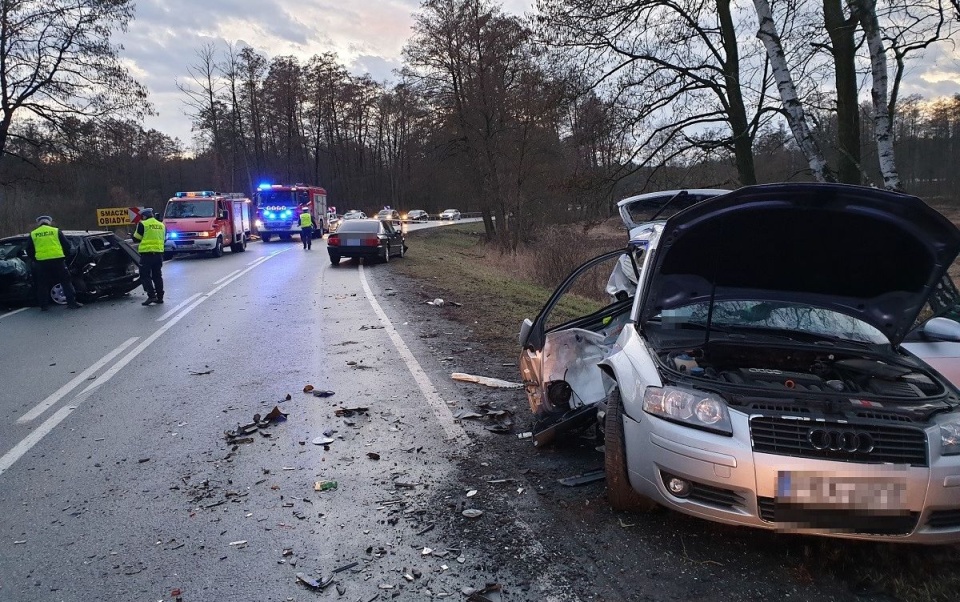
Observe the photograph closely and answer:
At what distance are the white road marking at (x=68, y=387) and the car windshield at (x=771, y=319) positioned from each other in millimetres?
5674

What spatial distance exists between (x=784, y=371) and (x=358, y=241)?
16989 millimetres

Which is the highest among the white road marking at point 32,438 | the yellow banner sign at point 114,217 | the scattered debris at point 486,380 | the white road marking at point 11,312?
the yellow banner sign at point 114,217

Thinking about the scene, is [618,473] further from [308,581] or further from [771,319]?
[308,581]

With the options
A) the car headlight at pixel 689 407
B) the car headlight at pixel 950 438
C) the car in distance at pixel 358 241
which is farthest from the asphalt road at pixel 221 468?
the car in distance at pixel 358 241

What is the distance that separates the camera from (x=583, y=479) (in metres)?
4.16

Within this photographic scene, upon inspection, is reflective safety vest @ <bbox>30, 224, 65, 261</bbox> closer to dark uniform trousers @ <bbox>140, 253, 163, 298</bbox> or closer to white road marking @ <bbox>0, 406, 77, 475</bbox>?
dark uniform trousers @ <bbox>140, 253, 163, 298</bbox>

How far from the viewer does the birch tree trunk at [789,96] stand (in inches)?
402

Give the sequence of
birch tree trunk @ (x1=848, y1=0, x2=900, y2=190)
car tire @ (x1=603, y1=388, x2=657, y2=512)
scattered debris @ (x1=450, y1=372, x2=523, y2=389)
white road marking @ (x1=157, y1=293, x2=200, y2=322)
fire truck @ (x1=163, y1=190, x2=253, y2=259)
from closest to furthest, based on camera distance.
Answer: car tire @ (x1=603, y1=388, x2=657, y2=512) < scattered debris @ (x1=450, y1=372, x2=523, y2=389) < birch tree trunk @ (x1=848, y1=0, x2=900, y2=190) < white road marking @ (x1=157, y1=293, x2=200, y2=322) < fire truck @ (x1=163, y1=190, x2=253, y2=259)

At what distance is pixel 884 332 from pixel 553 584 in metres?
2.72

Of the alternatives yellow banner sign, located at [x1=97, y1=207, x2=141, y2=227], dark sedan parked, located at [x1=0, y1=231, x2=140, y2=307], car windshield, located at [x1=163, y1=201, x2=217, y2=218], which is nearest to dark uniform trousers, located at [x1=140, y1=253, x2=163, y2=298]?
dark sedan parked, located at [x1=0, y1=231, x2=140, y2=307]

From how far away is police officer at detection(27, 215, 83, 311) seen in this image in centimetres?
1167

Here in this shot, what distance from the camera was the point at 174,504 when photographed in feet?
13.1

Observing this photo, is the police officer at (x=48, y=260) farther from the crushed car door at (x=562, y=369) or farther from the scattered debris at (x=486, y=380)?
the crushed car door at (x=562, y=369)

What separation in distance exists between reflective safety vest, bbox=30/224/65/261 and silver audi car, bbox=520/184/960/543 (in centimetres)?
1070
